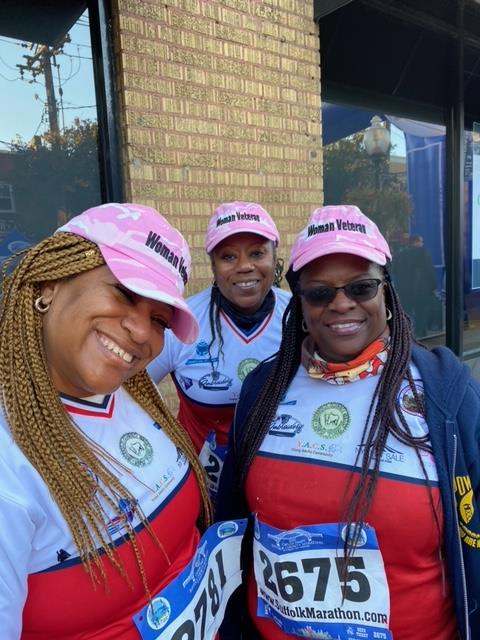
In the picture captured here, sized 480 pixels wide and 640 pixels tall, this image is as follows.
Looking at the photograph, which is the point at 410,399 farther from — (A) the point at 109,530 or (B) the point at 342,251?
(A) the point at 109,530

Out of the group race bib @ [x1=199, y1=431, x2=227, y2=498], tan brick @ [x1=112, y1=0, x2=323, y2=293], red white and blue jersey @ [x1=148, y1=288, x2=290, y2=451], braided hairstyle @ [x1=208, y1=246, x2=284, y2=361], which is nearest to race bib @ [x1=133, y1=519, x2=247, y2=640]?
race bib @ [x1=199, y1=431, x2=227, y2=498]

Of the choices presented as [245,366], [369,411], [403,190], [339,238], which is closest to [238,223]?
[245,366]

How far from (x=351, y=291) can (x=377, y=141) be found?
4.40 m

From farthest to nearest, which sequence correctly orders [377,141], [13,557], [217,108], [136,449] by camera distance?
[377,141]
[217,108]
[136,449]
[13,557]

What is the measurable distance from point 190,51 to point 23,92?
1089 mm

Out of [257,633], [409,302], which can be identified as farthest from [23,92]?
[409,302]

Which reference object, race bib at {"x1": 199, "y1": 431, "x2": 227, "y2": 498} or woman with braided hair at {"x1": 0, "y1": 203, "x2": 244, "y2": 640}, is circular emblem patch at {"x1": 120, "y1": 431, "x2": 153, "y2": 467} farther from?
race bib at {"x1": 199, "y1": 431, "x2": 227, "y2": 498}

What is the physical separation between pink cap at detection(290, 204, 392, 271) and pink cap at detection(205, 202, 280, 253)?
2.45 ft

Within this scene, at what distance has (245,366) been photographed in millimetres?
2359

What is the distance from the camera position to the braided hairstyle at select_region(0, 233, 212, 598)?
1.12 metres

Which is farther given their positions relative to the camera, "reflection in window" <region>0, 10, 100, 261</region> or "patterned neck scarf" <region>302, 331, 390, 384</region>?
"reflection in window" <region>0, 10, 100, 261</region>

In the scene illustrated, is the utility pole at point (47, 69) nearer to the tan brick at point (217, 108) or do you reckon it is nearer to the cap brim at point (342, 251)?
the tan brick at point (217, 108)

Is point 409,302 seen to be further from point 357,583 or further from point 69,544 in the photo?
point 69,544

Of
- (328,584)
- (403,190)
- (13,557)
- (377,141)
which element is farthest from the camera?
(403,190)
